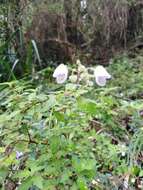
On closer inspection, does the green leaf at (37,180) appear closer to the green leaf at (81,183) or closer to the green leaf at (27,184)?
the green leaf at (27,184)

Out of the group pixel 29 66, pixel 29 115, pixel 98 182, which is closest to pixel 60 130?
pixel 29 115

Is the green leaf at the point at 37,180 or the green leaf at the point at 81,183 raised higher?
the green leaf at the point at 37,180

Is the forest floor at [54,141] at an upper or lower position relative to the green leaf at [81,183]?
upper

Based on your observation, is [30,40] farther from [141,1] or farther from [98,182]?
[98,182]

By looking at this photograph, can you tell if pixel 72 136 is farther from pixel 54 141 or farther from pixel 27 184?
pixel 27 184

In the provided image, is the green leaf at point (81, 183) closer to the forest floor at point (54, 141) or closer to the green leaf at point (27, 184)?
the forest floor at point (54, 141)

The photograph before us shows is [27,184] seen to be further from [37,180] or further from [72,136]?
[72,136]

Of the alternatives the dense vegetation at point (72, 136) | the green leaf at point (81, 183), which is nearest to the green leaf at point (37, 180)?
the dense vegetation at point (72, 136)

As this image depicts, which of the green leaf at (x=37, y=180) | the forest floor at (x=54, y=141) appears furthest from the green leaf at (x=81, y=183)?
the green leaf at (x=37, y=180)

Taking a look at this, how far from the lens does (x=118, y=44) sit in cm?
511

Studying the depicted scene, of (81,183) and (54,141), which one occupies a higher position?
(54,141)

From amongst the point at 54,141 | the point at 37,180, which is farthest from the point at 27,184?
the point at 54,141

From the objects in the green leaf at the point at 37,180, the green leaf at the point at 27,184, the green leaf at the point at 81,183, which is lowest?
the green leaf at the point at 81,183

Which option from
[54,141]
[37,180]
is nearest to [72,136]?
[54,141]
